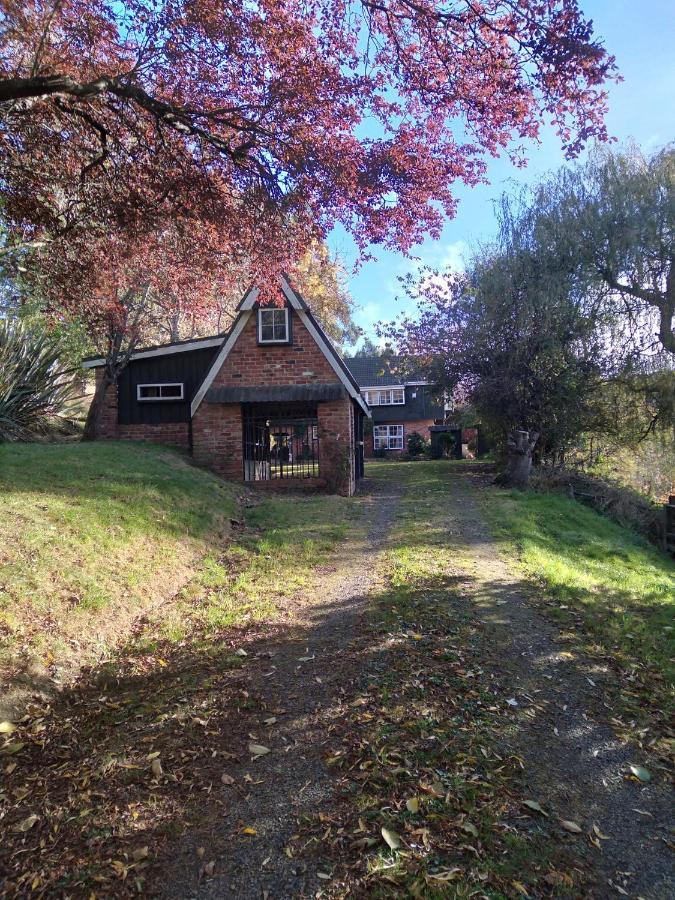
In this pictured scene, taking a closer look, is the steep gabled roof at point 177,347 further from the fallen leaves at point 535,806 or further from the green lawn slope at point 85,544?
the fallen leaves at point 535,806

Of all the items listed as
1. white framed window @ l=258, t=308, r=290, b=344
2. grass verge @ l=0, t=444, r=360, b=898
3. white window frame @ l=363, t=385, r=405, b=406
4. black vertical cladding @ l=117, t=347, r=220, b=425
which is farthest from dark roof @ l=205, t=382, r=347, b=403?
white window frame @ l=363, t=385, r=405, b=406

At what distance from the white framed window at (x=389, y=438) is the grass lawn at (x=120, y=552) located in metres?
24.1

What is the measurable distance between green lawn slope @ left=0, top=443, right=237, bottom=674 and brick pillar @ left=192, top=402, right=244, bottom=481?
3520mm

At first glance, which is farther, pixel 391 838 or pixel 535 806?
pixel 535 806

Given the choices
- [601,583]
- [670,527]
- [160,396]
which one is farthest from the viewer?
[160,396]

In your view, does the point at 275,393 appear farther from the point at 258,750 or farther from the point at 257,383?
the point at 258,750

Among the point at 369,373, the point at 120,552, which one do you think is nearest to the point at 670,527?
the point at 120,552

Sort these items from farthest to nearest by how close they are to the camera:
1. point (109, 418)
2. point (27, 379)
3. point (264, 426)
Result: point (109, 418) → point (264, 426) → point (27, 379)

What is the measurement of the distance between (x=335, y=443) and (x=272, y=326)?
367 centimetres

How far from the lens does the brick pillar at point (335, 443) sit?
1451 centimetres

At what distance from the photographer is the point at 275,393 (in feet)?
48.5

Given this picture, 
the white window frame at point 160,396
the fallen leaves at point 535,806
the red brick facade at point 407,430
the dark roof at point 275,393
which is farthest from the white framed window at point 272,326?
the red brick facade at point 407,430

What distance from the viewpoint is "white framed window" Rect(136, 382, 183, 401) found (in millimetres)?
17539

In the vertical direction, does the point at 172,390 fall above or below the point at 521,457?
above
